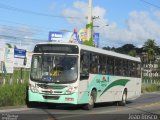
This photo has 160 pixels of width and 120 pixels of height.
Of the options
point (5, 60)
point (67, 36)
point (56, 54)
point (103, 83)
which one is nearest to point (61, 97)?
point (56, 54)

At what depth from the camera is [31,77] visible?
21.5 metres

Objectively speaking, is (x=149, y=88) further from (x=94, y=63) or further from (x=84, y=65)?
(x=84, y=65)

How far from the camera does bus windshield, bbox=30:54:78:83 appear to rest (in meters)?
21.1

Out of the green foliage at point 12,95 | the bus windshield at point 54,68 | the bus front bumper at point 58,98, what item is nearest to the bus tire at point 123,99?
the green foliage at point 12,95

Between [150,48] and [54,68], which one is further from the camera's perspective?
[150,48]

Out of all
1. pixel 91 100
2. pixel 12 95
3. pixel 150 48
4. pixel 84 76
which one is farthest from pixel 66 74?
pixel 150 48

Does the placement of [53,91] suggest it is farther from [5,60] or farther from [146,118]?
[5,60]

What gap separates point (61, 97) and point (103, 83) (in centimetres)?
398

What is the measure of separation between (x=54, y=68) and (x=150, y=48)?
110954 mm

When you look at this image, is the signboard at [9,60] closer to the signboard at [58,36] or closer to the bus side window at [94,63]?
the bus side window at [94,63]

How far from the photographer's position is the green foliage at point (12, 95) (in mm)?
23045

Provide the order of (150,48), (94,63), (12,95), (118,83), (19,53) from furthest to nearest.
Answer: (150,48) < (19,53) < (118,83) < (12,95) < (94,63)

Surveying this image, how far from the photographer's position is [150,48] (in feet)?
427

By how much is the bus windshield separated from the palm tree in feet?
359
